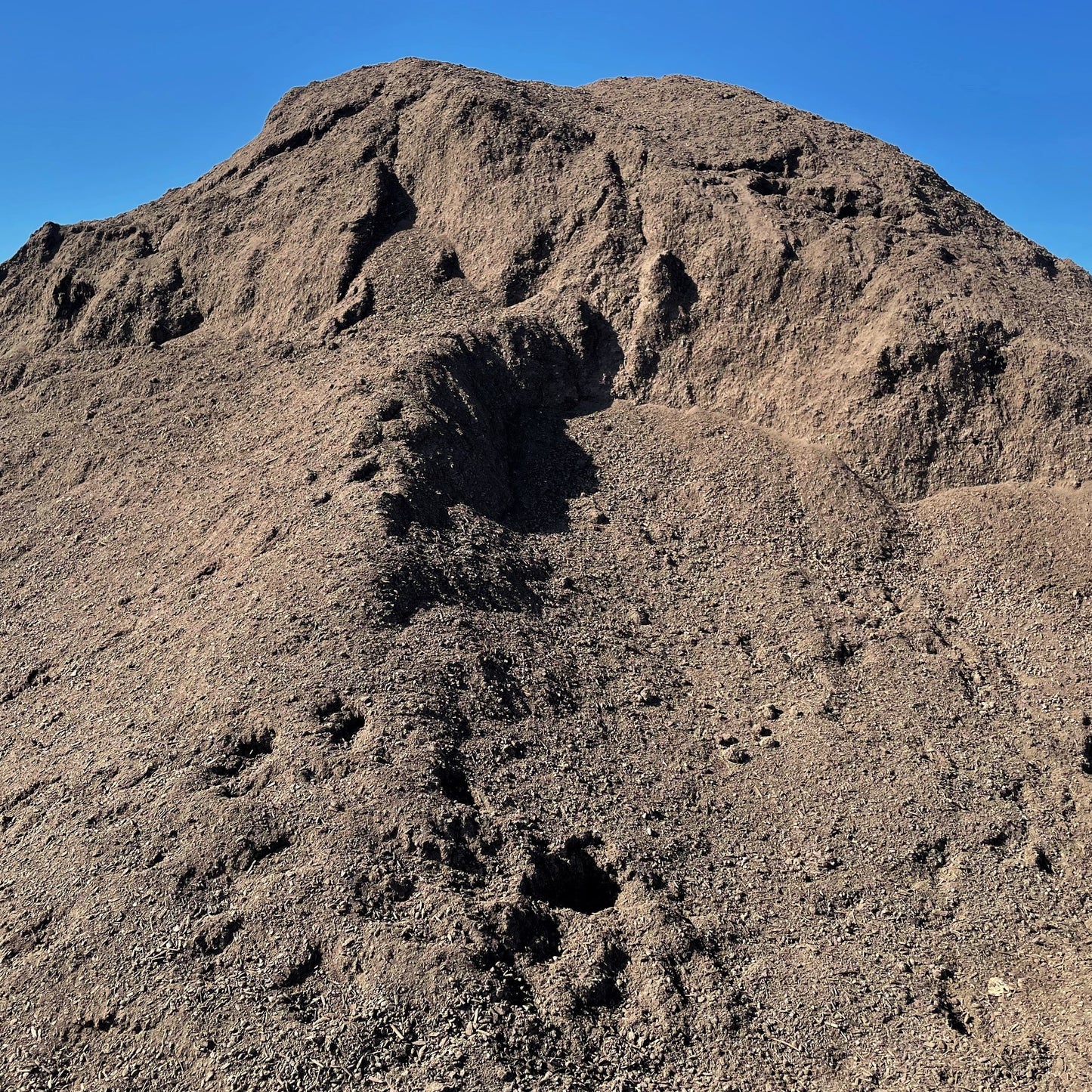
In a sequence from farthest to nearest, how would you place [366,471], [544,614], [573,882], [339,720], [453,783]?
[366,471] < [544,614] < [339,720] < [453,783] < [573,882]

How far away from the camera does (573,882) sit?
10445 millimetres

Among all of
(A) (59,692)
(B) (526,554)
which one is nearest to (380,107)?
(B) (526,554)

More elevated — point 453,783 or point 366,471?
point 366,471

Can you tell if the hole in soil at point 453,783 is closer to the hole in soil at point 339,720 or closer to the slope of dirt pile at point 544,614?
the slope of dirt pile at point 544,614

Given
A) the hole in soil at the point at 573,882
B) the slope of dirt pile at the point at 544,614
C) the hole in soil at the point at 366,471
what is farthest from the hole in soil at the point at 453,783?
the hole in soil at the point at 366,471

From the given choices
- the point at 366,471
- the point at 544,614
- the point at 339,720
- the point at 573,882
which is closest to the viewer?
the point at 573,882

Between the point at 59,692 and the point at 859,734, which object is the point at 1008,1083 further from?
the point at 59,692

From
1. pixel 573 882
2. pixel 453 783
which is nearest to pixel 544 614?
pixel 453 783

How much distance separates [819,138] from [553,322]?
790 centimetres

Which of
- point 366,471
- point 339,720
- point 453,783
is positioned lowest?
point 453,783

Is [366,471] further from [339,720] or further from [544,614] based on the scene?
[339,720]

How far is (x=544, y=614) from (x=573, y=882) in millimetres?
4520

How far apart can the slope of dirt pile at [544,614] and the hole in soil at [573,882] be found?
69 mm

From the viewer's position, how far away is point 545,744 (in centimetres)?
1180
